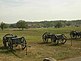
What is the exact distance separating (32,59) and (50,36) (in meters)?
10.9

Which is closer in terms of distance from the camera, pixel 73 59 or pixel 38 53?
pixel 73 59

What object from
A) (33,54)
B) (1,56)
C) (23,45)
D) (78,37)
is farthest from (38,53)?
(78,37)

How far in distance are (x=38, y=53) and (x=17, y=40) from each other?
2.23m

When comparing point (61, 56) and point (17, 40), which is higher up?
point (17, 40)

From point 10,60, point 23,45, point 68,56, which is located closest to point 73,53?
point 68,56

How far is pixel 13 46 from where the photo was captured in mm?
21078

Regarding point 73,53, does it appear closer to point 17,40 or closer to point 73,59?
point 73,59

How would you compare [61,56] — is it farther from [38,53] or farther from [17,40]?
[17,40]

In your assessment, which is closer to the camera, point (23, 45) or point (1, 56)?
point (1, 56)

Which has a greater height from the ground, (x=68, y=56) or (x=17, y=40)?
(x=17, y=40)

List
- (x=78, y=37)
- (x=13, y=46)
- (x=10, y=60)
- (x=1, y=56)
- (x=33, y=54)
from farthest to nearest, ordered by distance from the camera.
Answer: (x=78, y=37) < (x=13, y=46) < (x=33, y=54) < (x=1, y=56) < (x=10, y=60)

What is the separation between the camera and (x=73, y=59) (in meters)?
16.7

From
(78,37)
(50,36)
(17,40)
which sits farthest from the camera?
(78,37)

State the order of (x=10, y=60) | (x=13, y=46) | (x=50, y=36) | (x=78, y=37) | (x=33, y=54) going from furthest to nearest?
(x=78, y=37), (x=50, y=36), (x=13, y=46), (x=33, y=54), (x=10, y=60)
